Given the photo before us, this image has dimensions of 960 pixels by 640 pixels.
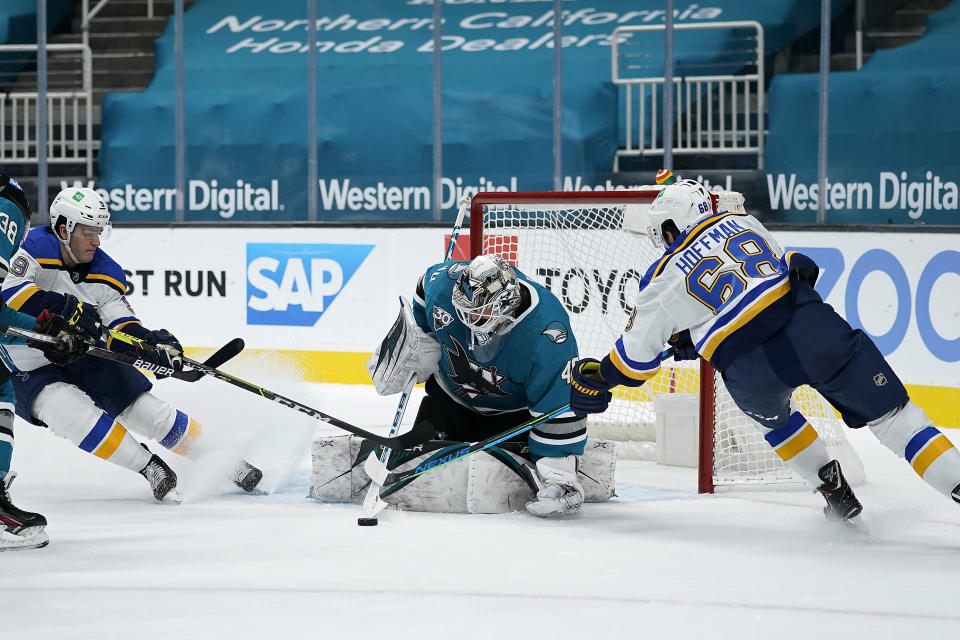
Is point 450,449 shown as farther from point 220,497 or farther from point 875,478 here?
point 875,478

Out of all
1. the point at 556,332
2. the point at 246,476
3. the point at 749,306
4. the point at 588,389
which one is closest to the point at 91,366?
the point at 246,476

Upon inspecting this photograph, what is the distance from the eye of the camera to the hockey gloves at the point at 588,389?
318 cm

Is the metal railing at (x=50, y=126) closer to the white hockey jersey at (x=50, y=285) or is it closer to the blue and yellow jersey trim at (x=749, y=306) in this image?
the white hockey jersey at (x=50, y=285)

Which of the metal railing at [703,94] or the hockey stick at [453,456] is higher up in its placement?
the metal railing at [703,94]

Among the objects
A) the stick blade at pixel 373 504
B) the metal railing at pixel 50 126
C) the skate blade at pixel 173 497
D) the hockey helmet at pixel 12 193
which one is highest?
the metal railing at pixel 50 126

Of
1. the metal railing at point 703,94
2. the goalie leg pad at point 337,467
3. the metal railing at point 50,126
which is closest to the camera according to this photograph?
the goalie leg pad at point 337,467

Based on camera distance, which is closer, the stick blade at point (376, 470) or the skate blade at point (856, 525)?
the skate blade at point (856, 525)

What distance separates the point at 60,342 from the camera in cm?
317

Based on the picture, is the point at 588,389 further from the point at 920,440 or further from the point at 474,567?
the point at 920,440

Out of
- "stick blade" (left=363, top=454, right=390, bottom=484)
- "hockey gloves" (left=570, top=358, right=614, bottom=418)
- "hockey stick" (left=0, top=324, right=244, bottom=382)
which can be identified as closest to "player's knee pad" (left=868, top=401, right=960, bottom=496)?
"hockey gloves" (left=570, top=358, right=614, bottom=418)

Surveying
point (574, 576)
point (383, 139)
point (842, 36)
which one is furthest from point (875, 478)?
point (383, 139)

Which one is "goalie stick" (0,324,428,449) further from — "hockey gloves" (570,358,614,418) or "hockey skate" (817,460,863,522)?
"hockey skate" (817,460,863,522)

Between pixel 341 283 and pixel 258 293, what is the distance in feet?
1.38

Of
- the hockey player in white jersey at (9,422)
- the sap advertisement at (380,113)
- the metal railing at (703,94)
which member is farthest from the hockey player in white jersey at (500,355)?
the sap advertisement at (380,113)
